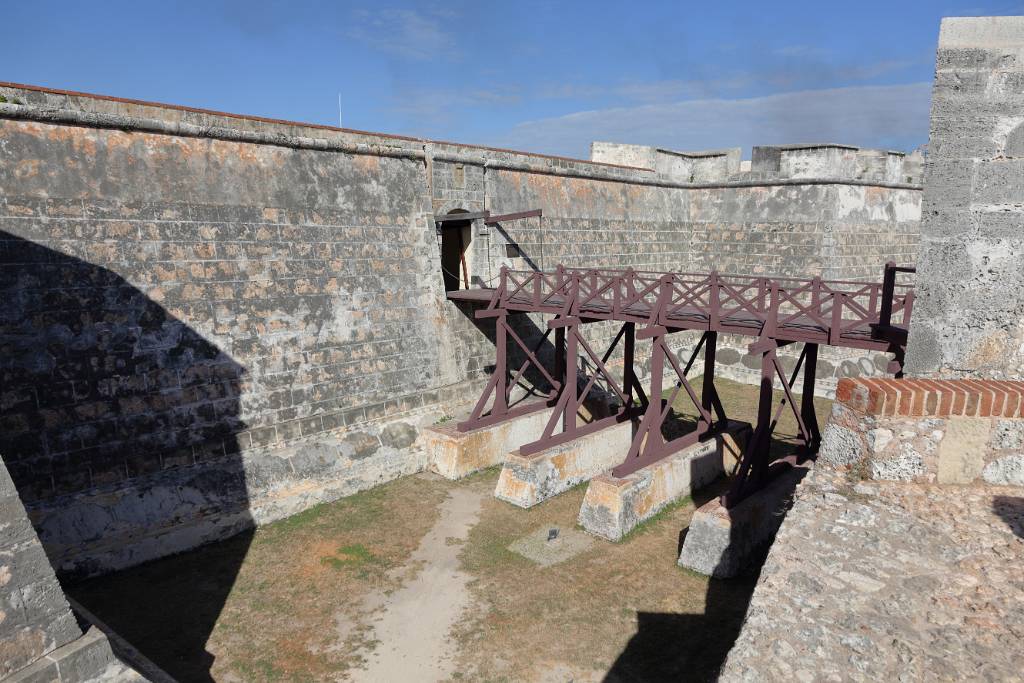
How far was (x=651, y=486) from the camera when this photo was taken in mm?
8969

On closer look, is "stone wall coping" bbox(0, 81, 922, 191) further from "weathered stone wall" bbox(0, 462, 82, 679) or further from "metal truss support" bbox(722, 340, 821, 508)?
"metal truss support" bbox(722, 340, 821, 508)

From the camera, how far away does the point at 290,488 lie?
9258 millimetres

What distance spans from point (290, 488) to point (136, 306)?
3.09 metres

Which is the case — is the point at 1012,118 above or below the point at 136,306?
above

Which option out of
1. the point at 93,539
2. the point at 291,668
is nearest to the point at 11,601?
the point at 291,668

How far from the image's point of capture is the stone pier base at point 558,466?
946 cm

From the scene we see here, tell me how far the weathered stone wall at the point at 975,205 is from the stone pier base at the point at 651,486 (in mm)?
4583

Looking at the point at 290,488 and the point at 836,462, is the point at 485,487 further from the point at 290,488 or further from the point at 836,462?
the point at 836,462

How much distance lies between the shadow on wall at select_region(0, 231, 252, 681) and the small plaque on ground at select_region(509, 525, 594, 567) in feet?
11.3

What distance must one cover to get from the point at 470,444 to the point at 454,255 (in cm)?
454

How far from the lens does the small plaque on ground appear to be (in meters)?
8.09

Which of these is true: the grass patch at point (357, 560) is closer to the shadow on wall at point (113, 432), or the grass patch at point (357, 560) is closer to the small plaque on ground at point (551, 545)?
the shadow on wall at point (113, 432)

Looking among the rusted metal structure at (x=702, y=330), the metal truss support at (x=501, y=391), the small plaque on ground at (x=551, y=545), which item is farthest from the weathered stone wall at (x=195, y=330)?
the small plaque on ground at (x=551, y=545)

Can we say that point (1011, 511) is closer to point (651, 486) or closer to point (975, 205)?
point (975, 205)
